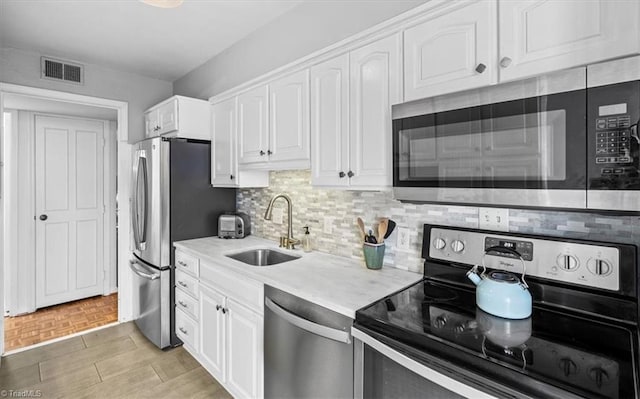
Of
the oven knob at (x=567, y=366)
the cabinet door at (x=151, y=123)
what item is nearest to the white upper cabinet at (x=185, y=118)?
the cabinet door at (x=151, y=123)

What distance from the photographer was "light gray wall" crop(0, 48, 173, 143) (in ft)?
8.84

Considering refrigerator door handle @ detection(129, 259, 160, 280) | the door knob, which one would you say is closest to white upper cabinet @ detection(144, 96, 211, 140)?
refrigerator door handle @ detection(129, 259, 160, 280)

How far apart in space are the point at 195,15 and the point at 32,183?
2754 millimetres

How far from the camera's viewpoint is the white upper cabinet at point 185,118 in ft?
8.74

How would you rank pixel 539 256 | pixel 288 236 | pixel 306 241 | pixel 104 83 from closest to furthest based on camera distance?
1. pixel 539 256
2. pixel 306 241
3. pixel 288 236
4. pixel 104 83

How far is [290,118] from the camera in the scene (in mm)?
1972

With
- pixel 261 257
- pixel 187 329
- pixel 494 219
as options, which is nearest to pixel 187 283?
pixel 187 329

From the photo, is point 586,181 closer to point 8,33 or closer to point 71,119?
point 8,33

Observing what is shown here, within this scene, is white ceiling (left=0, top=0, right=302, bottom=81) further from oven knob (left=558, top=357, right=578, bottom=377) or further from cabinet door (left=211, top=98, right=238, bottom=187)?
oven knob (left=558, top=357, right=578, bottom=377)

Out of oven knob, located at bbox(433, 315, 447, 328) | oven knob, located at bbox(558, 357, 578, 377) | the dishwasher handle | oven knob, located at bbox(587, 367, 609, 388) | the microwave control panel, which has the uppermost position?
the microwave control panel

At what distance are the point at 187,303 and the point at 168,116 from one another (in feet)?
Answer: 5.24

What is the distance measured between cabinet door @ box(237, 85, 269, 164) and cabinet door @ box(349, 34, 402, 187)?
0.76 metres

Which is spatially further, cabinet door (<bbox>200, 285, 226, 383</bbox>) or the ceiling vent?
the ceiling vent

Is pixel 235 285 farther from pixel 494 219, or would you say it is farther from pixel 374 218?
pixel 494 219
